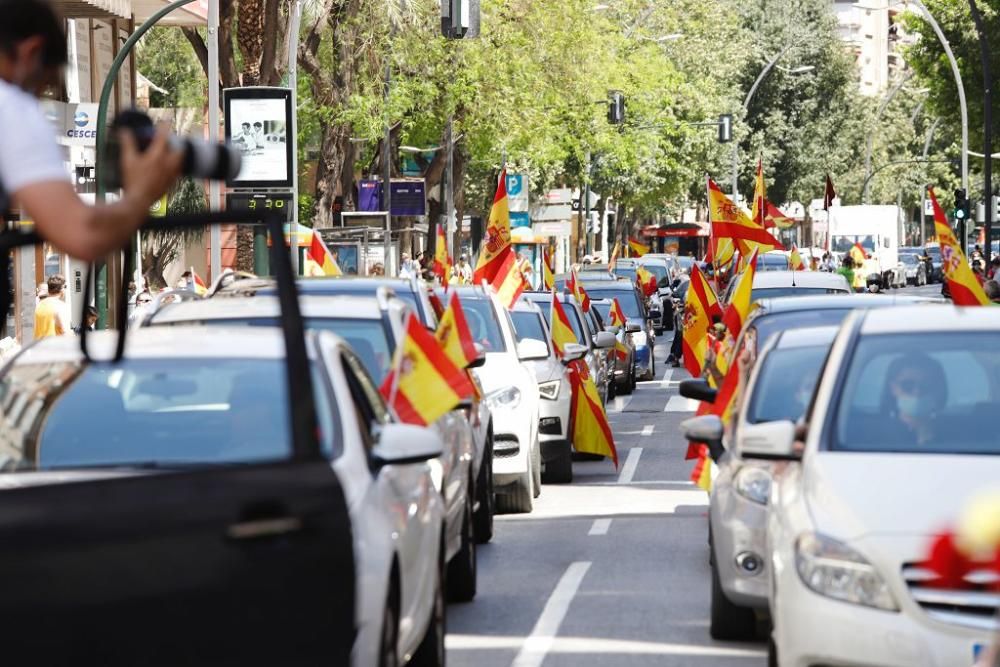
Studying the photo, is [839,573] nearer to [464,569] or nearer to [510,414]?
[464,569]

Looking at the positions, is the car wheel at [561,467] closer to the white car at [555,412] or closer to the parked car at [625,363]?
the white car at [555,412]

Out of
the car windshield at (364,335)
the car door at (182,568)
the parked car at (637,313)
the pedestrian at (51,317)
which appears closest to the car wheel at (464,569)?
the car windshield at (364,335)

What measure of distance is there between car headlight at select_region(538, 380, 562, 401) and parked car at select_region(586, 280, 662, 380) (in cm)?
1407

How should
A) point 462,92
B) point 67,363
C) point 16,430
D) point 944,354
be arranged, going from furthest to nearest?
point 462,92, point 944,354, point 67,363, point 16,430

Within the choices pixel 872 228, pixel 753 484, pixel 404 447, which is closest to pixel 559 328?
pixel 753 484

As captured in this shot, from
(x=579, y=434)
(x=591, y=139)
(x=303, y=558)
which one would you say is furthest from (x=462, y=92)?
(x=303, y=558)

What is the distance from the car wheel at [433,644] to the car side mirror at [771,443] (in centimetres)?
128

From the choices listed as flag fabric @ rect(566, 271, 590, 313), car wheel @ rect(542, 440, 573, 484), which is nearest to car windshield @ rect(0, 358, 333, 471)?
car wheel @ rect(542, 440, 573, 484)

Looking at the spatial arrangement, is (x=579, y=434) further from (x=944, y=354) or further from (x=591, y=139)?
(x=591, y=139)

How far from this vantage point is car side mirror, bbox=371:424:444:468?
22.3 feet

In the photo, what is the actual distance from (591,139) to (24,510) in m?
57.1

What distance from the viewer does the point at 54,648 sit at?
4.62 m

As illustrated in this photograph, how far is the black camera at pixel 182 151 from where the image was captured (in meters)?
3.97

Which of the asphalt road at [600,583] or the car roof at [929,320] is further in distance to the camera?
the asphalt road at [600,583]
